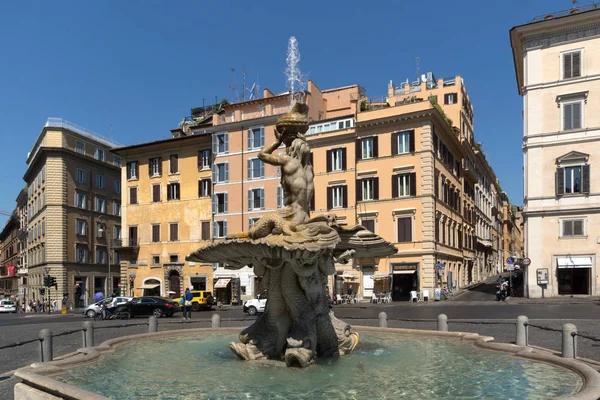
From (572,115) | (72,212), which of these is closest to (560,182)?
(572,115)

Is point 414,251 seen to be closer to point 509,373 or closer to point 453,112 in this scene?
point 453,112

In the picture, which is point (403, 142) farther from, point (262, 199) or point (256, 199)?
point (256, 199)

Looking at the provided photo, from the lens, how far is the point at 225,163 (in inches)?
1886

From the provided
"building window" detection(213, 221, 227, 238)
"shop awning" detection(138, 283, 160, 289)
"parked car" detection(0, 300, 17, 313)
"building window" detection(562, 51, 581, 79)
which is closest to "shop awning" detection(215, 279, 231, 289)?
"building window" detection(213, 221, 227, 238)

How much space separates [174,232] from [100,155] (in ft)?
61.9

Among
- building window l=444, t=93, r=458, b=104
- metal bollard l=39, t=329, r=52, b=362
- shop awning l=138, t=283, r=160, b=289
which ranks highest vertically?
building window l=444, t=93, r=458, b=104

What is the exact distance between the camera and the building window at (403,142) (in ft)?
133

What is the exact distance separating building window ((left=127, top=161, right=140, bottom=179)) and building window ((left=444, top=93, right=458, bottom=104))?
112 ft

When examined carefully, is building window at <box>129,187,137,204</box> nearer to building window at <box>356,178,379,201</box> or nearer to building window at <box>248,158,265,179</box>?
building window at <box>248,158,265,179</box>

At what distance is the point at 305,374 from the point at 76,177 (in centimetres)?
5627

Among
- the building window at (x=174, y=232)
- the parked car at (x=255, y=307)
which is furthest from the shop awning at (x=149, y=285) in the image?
the parked car at (x=255, y=307)

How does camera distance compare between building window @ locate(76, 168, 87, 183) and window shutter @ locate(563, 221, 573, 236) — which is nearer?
window shutter @ locate(563, 221, 573, 236)

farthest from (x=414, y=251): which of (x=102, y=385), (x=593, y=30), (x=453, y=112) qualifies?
(x=102, y=385)

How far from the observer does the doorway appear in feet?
111
